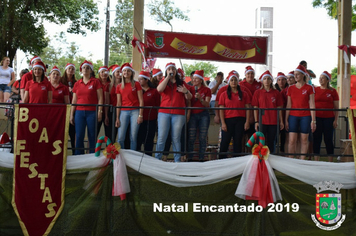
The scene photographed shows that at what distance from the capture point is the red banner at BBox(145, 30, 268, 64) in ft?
37.6

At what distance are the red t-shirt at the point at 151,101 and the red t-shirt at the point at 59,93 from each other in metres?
1.43

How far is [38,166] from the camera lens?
686 centimetres

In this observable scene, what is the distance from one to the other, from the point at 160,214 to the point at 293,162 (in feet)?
6.95

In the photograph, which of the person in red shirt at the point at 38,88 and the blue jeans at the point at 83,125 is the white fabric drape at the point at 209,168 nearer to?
the blue jeans at the point at 83,125

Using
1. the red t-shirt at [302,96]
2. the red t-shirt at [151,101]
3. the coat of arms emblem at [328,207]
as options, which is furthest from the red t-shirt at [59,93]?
the coat of arms emblem at [328,207]

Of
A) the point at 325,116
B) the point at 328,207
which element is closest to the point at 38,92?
the point at 325,116

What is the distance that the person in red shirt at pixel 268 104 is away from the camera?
311 inches

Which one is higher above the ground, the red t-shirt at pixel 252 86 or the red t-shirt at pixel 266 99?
the red t-shirt at pixel 252 86

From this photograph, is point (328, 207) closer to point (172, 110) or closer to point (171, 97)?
point (172, 110)

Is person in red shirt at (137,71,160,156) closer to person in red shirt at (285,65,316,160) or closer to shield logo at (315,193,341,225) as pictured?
person in red shirt at (285,65,316,160)

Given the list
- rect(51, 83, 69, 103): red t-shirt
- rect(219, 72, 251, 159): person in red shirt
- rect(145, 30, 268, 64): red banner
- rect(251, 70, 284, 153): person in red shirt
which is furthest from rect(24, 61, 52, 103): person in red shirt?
rect(145, 30, 268, 64): red banner

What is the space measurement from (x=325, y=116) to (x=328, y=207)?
176cm

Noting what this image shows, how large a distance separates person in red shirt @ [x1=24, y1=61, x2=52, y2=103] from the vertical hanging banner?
1026 millimetres

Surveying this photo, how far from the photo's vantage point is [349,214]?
22.7ft
